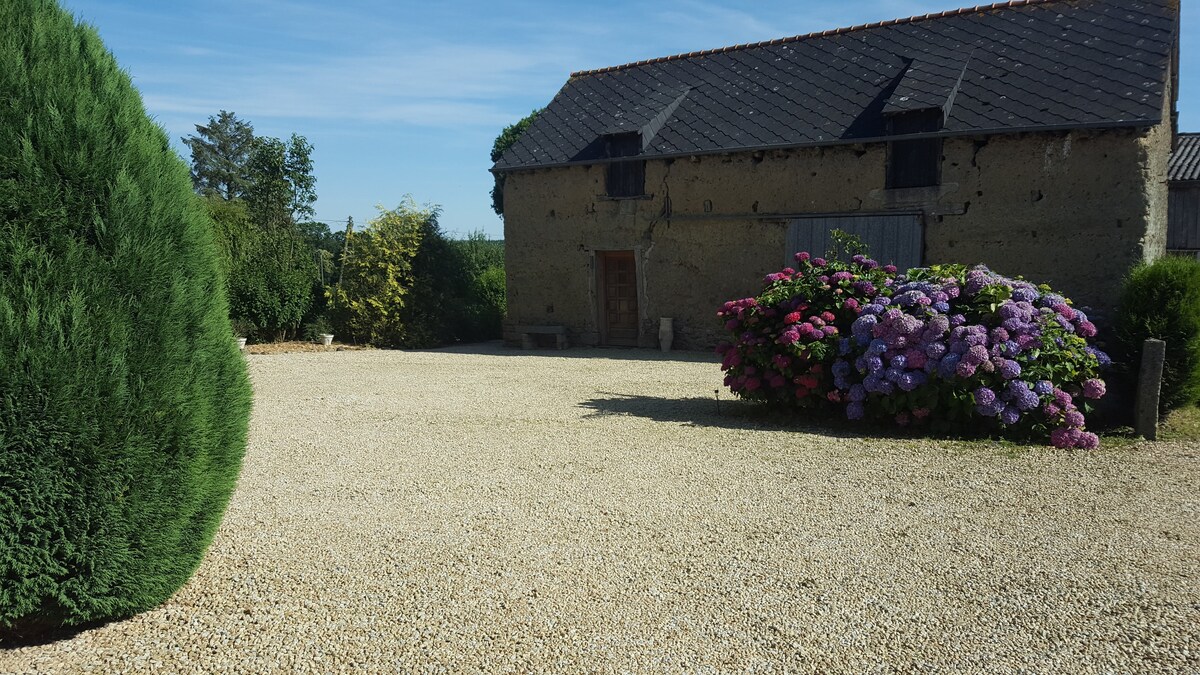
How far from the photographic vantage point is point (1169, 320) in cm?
676

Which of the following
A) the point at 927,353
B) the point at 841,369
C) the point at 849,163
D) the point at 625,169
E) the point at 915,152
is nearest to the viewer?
the point at 927,353

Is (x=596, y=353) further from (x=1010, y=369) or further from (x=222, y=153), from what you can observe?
(x=222, y=153)

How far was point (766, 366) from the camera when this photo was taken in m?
7.20

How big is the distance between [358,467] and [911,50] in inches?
430

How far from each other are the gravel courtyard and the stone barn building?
16.4 ft

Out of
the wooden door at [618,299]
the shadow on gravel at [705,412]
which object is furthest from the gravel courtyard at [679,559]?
the wooden door at [618,299]

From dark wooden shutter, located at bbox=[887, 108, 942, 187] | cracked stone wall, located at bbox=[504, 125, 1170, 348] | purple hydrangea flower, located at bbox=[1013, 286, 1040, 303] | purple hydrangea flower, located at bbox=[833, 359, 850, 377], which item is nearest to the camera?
purple hydrangea flower, located at bbox=[1013, 286, 1040, 303]

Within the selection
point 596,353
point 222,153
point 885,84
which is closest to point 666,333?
point 596,353

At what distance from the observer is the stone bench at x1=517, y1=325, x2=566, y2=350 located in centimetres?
1454

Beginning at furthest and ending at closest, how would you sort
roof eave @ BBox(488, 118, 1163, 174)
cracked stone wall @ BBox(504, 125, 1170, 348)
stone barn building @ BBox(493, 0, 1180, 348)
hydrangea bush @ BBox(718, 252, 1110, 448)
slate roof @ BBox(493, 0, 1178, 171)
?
slate roof @ BBox(493, 0, 1178, 171) → stone barn building @ BBox(493, 0, 1180, 348) → cracked stone wall @ BBox(504, 125, 1170, 348) → roof eave @ BBox(488, 118, 1163, 174) → hydrangea bush @ BBox(718, 252, 1110, 448)

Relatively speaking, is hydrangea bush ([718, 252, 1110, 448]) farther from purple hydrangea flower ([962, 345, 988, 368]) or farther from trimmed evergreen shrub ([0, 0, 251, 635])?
trimmed evergreen shrub ([0, 0, 251, 635])

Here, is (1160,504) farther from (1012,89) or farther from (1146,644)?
(1012,89)

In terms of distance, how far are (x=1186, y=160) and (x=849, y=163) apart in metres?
16.8

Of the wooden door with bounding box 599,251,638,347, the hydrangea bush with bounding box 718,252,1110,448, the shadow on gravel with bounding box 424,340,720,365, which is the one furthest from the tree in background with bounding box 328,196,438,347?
the hydrangea bush with bounding box 718,252,1110,448
